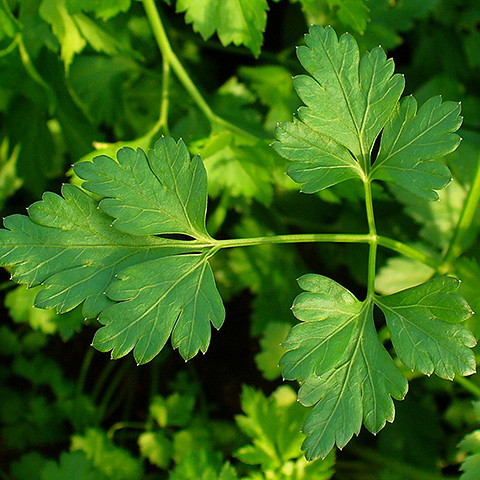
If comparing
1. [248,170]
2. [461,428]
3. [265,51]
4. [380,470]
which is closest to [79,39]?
[248,170]

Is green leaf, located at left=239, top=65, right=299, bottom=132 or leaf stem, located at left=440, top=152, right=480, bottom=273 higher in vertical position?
green leaf, located at left=239, top=65, right=299, bottom=132

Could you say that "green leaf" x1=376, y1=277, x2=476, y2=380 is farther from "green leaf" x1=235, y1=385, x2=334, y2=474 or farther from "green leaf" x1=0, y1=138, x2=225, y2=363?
"green leaf" x1=235, y1=385, x2=334, y2=474

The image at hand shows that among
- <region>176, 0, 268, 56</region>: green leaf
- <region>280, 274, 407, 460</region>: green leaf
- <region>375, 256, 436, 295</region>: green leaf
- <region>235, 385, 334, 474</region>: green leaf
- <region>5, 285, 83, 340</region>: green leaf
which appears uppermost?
<region>176, 0, 268, 56</region>: green leaf

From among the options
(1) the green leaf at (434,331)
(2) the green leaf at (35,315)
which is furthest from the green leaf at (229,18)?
(2) the green leaf at (35,315)

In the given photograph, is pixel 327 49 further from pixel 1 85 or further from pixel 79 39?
pixel 1 85

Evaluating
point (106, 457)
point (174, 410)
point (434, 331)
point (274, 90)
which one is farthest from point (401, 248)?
point (106, 457)

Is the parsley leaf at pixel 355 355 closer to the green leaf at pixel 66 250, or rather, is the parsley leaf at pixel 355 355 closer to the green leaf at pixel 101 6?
the green leaf at pixel 66 250

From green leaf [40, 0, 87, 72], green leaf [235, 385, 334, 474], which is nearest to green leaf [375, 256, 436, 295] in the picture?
green leaf [235, 385, 334, 474]
